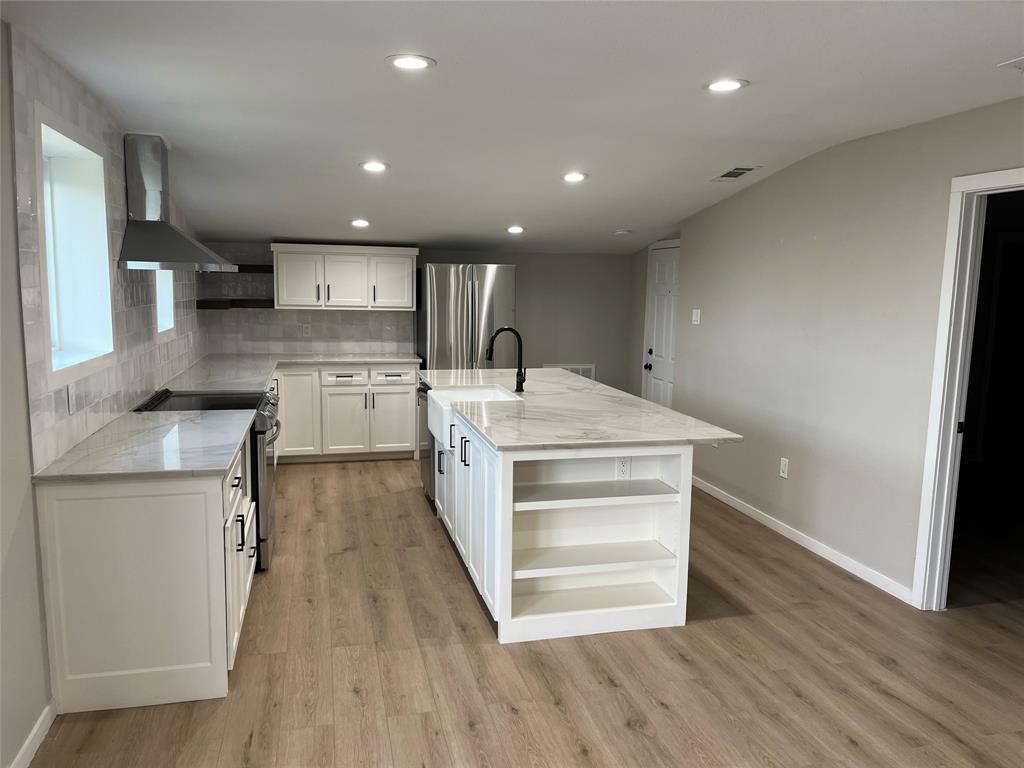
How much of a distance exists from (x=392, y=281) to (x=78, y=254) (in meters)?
3.46

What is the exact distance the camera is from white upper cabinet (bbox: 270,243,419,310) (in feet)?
20.1

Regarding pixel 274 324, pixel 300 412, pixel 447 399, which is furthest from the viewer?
pixel 274 324

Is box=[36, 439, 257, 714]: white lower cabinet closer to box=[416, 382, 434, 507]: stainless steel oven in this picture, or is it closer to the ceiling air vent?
box=[416, 382, 434, 507]: stainless steel oven

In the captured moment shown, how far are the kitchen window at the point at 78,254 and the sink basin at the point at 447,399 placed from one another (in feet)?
5.43

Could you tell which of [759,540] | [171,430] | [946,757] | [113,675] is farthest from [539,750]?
[759,540]

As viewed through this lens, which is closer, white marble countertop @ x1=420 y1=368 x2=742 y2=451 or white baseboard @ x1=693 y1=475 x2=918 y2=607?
white marble countertop @ x1=420 y1=368 x2=742 y2=451

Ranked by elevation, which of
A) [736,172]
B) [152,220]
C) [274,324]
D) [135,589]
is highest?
[736,172]

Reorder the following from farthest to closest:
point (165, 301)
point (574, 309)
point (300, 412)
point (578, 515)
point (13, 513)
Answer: point (574, 309), point (300, 412), point (165, 301), point (578, 515), point (13, 513)

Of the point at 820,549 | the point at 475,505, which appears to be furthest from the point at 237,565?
the point at 820,549

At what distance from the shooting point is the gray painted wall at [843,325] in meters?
3.46

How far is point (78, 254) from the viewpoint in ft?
9.79

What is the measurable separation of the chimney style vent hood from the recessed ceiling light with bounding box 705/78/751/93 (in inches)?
90.5

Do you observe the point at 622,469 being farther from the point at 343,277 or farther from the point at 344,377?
the point at 343,277

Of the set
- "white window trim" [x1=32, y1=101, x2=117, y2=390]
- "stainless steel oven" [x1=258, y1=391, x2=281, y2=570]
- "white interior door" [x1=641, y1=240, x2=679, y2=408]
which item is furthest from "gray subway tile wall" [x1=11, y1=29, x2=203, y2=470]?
"white interior door" [x1=641, y1=240, x2=679, y2=408]
